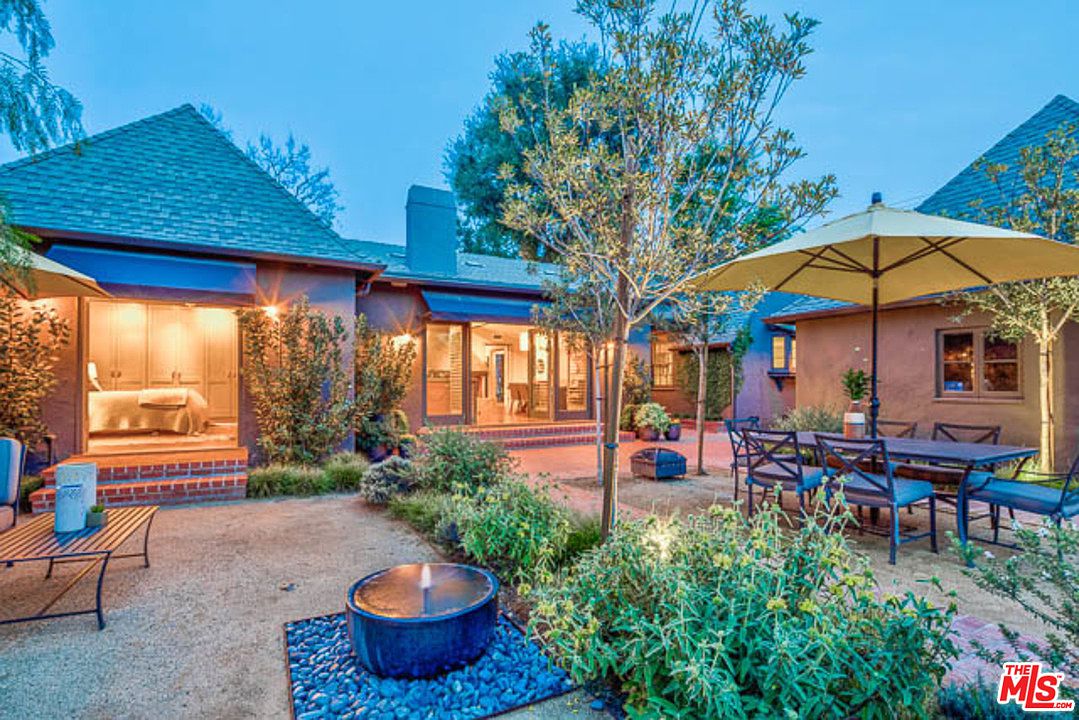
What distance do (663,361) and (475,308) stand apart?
957 cm

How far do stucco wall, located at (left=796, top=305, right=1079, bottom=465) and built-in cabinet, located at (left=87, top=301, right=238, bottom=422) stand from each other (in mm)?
13981

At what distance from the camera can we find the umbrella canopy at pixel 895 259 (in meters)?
4.24

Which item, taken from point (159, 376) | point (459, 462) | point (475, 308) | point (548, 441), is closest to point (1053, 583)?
point (459, 462)

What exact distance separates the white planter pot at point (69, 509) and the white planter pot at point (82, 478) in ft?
0.13

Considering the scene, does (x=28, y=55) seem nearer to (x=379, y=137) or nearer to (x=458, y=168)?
(x=458, y=168)

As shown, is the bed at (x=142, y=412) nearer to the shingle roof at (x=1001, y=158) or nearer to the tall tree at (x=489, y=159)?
the tall tree at (x=489, y=159)

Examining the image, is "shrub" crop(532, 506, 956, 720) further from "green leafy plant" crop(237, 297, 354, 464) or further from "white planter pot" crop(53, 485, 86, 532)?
"green leafy plant" crop(237, 297, 354, 464)

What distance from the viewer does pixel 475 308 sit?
12078 mm

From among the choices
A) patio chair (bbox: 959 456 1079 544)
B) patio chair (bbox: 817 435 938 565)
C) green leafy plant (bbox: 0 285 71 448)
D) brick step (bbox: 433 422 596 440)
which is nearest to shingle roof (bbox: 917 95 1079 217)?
patio chair (bbox: 959 456 1079 544)

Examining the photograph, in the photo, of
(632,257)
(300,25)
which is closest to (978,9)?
(300,25)

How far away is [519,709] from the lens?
2.55m

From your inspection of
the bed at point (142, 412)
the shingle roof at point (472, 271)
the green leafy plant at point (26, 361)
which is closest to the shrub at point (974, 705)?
the shingle roof at point (472, 271)

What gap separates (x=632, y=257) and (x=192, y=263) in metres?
7.47

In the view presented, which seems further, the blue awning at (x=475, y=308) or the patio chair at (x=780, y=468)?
the blue awning at (x=475, y=308)
